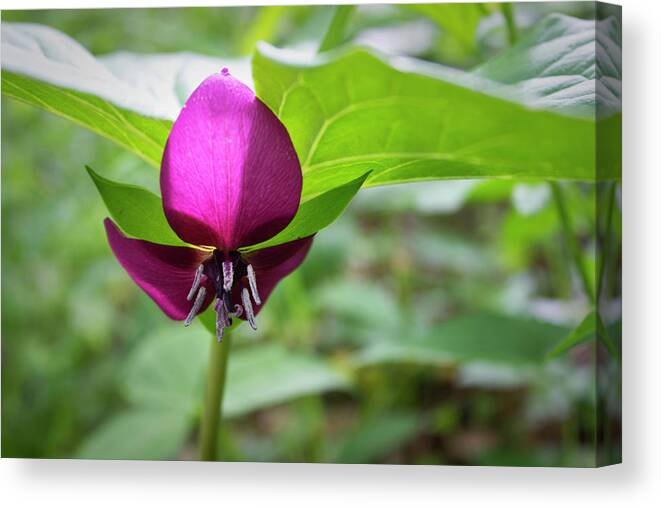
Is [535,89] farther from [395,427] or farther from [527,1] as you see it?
[395,427]

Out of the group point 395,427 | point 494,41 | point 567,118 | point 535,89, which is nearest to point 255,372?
point 395,427

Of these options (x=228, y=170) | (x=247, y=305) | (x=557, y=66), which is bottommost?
(x=247, y=305)

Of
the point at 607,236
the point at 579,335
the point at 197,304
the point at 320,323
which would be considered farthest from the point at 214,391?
the point at 320,323

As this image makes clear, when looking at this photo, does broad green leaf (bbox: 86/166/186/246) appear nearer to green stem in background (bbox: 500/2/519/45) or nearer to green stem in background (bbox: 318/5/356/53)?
green stem in background (bbox: 318/5/356/53)

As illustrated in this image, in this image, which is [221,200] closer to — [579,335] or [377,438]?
[579,335]

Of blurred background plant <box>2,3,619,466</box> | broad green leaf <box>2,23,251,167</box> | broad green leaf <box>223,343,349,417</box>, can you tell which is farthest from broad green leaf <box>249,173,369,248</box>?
broad green leaf <box>223,343,349,417</box>

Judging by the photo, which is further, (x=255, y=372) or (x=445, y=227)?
(x=445, y=227)
